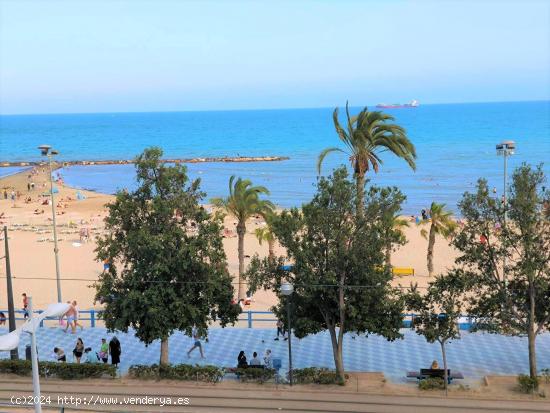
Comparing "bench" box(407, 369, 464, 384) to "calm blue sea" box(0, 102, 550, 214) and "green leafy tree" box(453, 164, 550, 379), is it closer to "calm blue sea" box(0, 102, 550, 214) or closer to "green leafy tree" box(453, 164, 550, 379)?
"green leafy tree" box(453, 164, 550, 379)

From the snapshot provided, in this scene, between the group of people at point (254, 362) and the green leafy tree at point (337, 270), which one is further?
the group of people at point (254, 362)

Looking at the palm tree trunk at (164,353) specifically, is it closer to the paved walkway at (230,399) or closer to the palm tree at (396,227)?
the paved walkway at (230,399)

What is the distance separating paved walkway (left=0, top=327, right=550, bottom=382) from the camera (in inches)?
808

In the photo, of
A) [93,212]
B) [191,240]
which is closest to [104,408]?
[191,240]

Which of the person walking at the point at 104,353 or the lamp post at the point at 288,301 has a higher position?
the lamp post at the point at 288,301

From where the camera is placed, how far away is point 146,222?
2006cm

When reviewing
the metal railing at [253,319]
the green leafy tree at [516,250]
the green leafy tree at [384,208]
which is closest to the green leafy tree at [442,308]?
the green leafy tree at [516,250]

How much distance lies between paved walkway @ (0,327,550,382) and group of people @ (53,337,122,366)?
0.46 meters

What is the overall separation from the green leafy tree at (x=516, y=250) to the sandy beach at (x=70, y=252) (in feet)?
39.2

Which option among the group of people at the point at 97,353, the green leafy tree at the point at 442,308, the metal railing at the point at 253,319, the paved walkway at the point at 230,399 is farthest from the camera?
the metal railing at the point at 253,319

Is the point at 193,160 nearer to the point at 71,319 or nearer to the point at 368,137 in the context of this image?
the point at 368,137

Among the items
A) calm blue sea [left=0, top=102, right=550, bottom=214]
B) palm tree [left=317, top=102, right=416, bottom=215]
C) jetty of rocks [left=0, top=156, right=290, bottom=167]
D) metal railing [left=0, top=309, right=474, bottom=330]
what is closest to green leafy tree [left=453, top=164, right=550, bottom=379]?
metal railing [left=0, top=309, right=474, bottom=330]

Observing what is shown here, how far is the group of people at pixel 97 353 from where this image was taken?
20438 mm

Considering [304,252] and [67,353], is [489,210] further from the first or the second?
[67,353]
